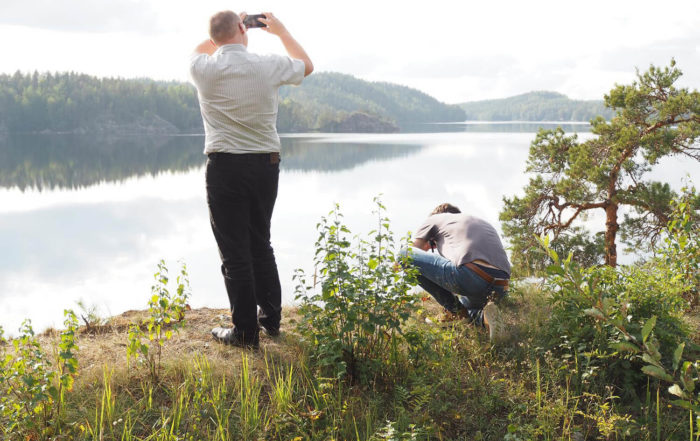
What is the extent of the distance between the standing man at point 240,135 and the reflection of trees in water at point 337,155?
33934 mm

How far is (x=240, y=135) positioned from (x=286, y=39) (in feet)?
2.32

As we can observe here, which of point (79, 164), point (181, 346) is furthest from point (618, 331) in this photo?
point (79, 164)

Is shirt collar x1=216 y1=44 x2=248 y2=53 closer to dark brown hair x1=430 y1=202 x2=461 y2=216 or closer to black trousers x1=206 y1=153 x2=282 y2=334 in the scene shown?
black trousers x1=206 y1=153 x2=282 y2=334

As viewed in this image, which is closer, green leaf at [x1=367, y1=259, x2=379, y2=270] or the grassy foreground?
the grassy foreground

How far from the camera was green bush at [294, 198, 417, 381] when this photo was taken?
2.63 metres

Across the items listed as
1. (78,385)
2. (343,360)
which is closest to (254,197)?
(343,360)

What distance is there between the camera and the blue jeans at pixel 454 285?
144 inches

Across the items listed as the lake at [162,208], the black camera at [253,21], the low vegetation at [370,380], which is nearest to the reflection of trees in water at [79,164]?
the lake at [162,208]

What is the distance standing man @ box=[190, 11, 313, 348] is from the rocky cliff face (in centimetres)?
9175

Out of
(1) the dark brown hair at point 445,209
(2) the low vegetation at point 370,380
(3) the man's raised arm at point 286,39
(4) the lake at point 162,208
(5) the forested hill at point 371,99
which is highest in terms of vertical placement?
(5) the forested hill at point 371,99

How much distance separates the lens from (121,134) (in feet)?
277

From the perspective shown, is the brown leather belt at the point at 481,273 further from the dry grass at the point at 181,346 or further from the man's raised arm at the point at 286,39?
the man's raised arm at the point at 286,39

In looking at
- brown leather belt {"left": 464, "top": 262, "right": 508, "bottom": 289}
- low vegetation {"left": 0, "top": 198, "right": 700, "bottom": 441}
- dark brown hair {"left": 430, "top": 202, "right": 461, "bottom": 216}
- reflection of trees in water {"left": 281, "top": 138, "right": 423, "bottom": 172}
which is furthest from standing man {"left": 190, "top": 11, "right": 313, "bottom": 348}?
reflection of trees in water {"left": 281, "top": 138, "right": 423, "bottom": 172}

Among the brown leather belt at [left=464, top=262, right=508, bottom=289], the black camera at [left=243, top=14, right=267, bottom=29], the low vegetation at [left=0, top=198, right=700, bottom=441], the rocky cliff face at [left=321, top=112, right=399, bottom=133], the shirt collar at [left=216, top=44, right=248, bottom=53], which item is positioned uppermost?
the rocky cliff face at [left=321, top=112, right=399, bottom=133]
